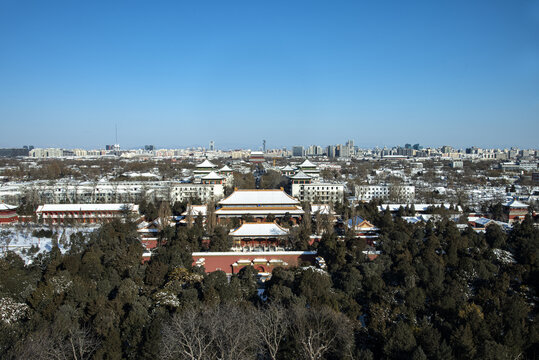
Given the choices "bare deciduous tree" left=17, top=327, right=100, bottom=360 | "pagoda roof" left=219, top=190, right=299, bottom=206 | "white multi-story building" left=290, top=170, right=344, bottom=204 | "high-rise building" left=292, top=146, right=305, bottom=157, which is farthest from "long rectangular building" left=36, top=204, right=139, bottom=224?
"high-rise building" left=292, top=146, right=305, bottom=157

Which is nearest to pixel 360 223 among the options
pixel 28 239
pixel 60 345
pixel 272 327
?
pixel 272 327

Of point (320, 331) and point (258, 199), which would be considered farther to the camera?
point (258, 199)

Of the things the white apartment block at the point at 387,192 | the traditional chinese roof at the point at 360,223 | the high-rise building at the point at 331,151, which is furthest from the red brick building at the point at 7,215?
the high-rise building at the point at 331,151

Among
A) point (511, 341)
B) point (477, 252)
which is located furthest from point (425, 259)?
point (511, 341)

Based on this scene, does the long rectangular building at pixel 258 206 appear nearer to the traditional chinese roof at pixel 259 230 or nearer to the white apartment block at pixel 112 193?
the traditional chinese roof at pixel 259 230

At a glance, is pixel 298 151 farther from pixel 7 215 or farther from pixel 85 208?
pixel 7 215

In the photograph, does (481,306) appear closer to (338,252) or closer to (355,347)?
(355,347)
